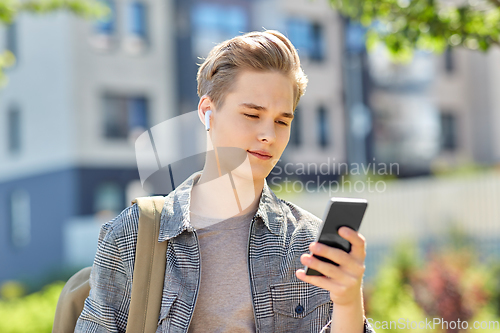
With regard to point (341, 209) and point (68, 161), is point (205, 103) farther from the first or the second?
point (68, 161)

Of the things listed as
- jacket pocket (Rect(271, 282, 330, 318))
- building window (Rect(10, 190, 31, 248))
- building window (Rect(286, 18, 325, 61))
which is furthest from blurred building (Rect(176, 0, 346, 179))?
jacket pocket (Rect(271, 282, 330, 318))

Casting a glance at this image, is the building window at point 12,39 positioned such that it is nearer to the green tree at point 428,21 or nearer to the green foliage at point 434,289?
the green foliage at point 434,289

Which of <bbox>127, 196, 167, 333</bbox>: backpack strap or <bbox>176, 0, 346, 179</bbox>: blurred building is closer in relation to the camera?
<bbox>127, 196, 167, 333</bbox>: backpack strap

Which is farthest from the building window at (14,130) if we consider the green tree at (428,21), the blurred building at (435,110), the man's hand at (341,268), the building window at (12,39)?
the man's hand at (341,268)

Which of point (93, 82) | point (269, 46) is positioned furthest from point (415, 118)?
point (269, 46)

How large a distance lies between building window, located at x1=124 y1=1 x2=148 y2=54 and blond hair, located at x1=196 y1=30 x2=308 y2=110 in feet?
50.4

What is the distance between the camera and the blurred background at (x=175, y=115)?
1410cm

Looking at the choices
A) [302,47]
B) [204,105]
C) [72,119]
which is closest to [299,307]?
[204,105]

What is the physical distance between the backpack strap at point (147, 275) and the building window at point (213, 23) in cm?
1569

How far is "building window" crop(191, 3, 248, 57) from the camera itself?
17.1m

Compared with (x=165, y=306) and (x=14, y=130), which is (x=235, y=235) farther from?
(x=14, y=130)

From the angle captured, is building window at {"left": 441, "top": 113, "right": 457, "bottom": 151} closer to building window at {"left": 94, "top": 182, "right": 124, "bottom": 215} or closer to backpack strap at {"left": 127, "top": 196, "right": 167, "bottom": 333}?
building window at {"left": 94, "top": 182, "right": 124, "bottom": 215}

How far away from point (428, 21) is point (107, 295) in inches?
123

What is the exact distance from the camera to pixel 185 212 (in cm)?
178
